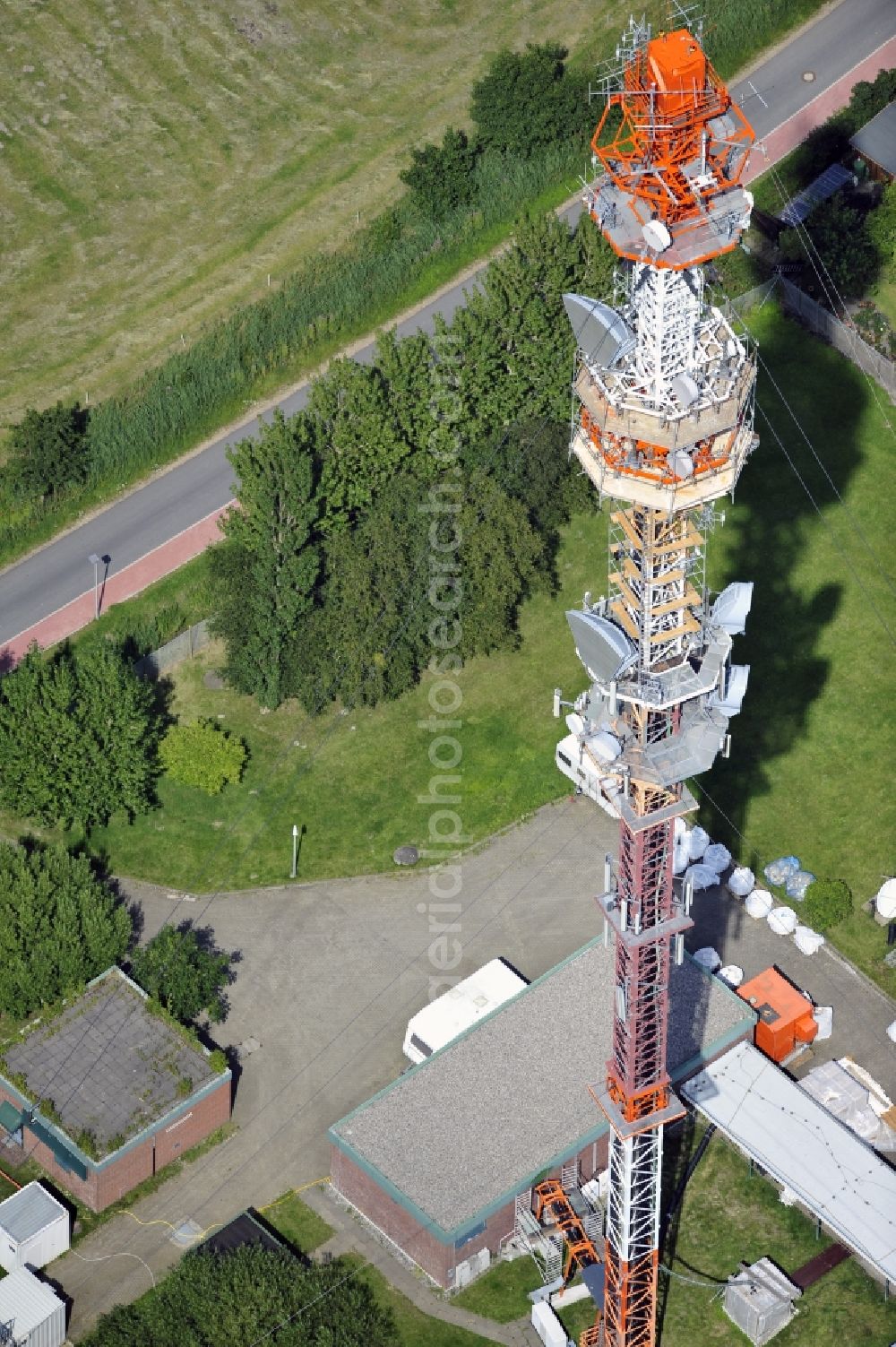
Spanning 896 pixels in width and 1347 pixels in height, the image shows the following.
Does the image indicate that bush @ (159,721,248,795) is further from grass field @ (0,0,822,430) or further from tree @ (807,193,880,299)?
tree @ (807,193,880,299)

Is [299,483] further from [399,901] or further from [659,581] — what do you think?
[659,581]

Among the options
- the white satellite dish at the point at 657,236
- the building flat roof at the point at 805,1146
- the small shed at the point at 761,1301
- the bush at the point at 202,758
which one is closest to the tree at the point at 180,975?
the bush at the point at 202,758

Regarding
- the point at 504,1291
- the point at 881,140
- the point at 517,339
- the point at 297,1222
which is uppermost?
the point at 517,339

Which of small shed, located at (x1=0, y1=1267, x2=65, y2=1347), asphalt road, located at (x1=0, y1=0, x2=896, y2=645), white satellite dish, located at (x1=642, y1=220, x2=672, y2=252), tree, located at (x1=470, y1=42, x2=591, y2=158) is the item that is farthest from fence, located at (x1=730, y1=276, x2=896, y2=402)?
small shed, located at (x1=0, y1=1267, x2=65, y2=1347)

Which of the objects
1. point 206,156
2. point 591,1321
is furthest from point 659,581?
point 206,156

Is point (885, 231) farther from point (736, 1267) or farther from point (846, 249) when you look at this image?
point (736, 1267)

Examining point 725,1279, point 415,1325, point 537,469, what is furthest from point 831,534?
point 415,1325

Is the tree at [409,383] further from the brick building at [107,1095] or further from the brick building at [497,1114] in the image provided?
the brick building at [107,1095]
